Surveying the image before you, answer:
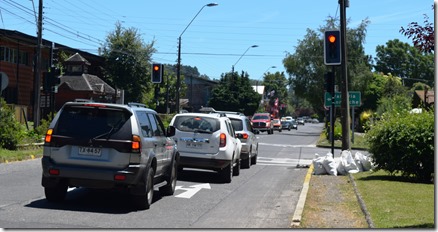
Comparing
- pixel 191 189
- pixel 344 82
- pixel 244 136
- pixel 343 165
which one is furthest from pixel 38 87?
pixel 191 189

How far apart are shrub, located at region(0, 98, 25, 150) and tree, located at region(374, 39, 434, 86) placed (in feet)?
313

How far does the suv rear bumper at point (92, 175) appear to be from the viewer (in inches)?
404

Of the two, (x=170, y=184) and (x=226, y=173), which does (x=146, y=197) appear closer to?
(x=170, y=184)

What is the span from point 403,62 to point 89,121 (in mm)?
111494

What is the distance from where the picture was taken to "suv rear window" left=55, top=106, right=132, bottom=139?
34.3 feet

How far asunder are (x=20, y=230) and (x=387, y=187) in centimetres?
847

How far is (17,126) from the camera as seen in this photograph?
868 inches

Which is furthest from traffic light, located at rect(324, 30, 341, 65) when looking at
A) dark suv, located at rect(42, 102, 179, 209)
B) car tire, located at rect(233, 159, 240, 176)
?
dark suv, located at rect(42, 102, 179, 209)

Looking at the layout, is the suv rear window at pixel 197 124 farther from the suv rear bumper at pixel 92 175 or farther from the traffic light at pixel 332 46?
the suv rear bumper at pixel 92 175

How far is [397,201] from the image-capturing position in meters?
11.7

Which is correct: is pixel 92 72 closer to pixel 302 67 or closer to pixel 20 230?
pixel 302 67

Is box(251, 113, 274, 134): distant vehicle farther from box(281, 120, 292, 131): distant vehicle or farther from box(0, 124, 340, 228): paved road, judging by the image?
box(0, 124, 340, 228): paved road

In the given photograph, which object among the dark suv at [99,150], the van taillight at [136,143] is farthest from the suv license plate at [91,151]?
the van taillight at [136,143]

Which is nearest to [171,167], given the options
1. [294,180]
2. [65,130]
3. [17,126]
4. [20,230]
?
[65,130]
